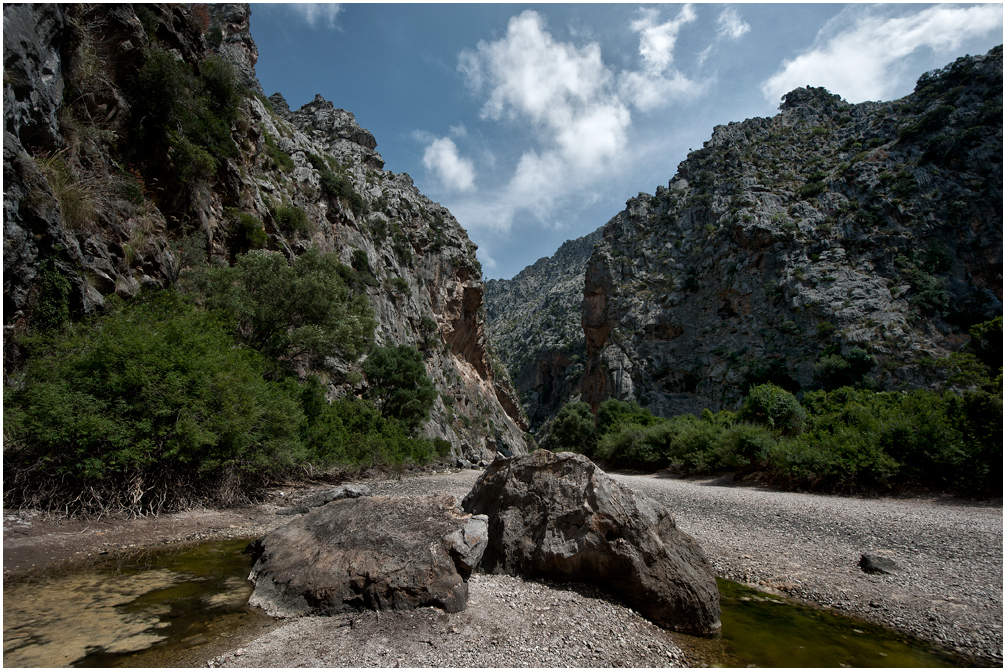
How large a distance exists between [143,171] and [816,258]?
5845 cm

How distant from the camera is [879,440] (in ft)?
38.1

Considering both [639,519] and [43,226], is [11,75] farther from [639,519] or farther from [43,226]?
[639,519]

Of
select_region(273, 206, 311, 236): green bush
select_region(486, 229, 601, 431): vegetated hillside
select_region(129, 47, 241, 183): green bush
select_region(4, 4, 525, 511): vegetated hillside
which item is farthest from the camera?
select_region(486, 229, 601, 431): vegetated hillside

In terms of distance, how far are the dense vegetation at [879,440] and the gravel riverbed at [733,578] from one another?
2.20 m

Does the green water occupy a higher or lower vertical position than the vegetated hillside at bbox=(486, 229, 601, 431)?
lower

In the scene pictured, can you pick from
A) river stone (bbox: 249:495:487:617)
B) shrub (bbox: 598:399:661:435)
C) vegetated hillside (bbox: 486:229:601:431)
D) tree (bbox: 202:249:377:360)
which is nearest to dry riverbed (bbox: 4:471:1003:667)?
river stone (bbox: 249:495:487:617)

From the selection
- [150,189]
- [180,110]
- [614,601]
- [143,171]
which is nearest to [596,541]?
[614,601]

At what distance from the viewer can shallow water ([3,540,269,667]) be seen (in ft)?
11.4

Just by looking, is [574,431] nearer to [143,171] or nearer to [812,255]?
[812,255]

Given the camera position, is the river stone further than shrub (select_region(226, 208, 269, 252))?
No

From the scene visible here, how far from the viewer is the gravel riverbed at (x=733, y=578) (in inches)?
143

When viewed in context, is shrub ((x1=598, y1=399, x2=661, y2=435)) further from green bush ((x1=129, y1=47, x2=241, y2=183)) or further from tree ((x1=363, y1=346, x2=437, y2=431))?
green bush ((x1=129, y1=47, x2=241, y2=183))

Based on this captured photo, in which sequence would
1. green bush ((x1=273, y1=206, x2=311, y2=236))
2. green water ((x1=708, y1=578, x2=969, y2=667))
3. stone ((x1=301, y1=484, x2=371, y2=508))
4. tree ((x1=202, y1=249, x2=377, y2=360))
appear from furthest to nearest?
green bush ((x1=273, y1=206, x2=311, y2=236))
tree ((x1=202, y1=249, x2=377, y2=360))
stone ((x1=301, y1=484, x2=371, y2=508))
green water ((x1=708, y1=578, x2=969, y2=667))

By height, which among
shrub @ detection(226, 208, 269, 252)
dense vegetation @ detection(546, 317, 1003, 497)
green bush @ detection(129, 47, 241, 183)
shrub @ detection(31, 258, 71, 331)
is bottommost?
dense vegetation @ detection(546, 317, 1003, 497)
